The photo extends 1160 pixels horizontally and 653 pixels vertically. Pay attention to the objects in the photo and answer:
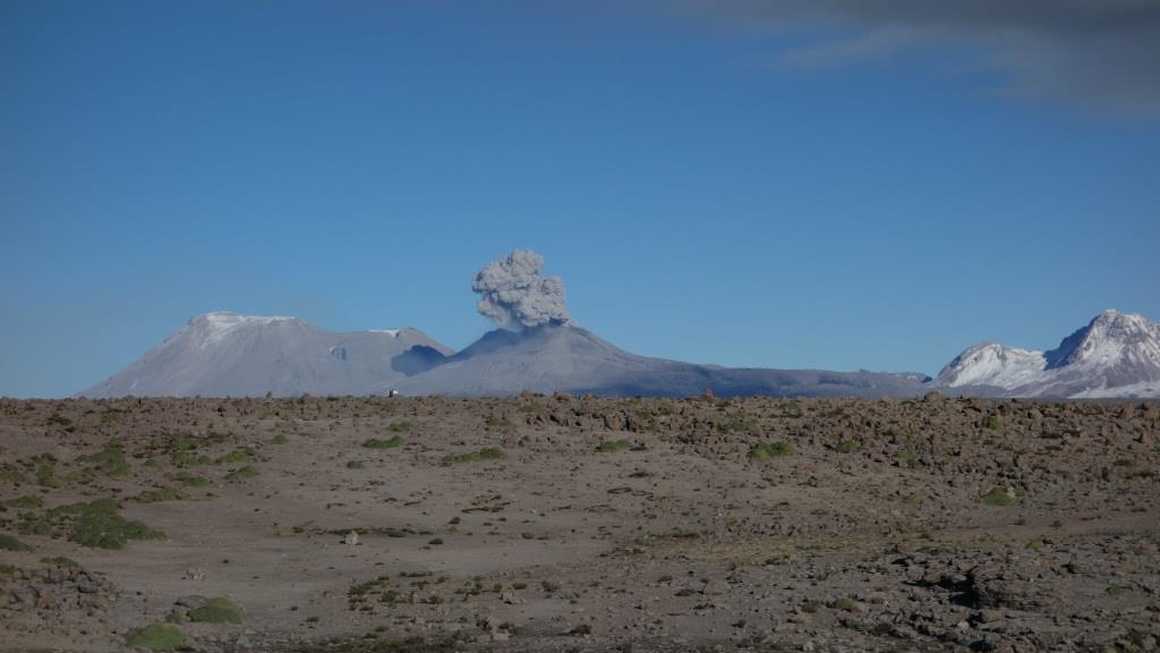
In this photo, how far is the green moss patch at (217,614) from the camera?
104ft

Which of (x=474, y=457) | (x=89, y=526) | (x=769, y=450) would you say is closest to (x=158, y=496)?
(x=89, y=526)

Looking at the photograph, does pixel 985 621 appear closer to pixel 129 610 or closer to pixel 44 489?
pixel 129 610

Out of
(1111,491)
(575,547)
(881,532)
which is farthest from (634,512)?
(1111,491)

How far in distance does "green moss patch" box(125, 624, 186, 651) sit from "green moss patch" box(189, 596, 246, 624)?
1594 mm

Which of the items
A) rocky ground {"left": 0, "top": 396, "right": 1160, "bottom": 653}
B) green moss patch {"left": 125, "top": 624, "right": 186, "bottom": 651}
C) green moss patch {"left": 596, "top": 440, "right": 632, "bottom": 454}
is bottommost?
green moss patch {"left": 125, "top": 624, "right": 186, "bottom": 651}

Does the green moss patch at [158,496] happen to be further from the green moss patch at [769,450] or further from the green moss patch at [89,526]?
the green moss patch at [769,450]

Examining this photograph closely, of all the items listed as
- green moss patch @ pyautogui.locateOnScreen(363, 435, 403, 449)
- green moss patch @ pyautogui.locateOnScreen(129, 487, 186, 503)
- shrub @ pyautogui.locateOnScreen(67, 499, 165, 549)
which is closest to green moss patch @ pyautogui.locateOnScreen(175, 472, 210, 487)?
green moss patch @ pyautogui.locateOnScreen(129, 487, 186, 503)

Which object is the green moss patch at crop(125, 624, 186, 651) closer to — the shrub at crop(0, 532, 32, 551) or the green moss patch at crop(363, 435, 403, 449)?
the shrub at crop(0, 532, 32, 551)

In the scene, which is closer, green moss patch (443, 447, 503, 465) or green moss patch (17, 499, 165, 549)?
green moss patch (17, 499, 165, 549)

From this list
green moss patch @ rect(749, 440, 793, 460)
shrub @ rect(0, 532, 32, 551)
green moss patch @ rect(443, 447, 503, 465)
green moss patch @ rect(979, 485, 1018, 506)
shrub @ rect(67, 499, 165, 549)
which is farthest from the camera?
green moss patch @ rect(443, 447, 503, 465)

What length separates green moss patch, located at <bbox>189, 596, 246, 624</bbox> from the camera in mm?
31641

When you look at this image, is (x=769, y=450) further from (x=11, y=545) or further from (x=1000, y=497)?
(x=11, y=545)

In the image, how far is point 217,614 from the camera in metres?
31.9

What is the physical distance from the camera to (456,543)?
143 feet
